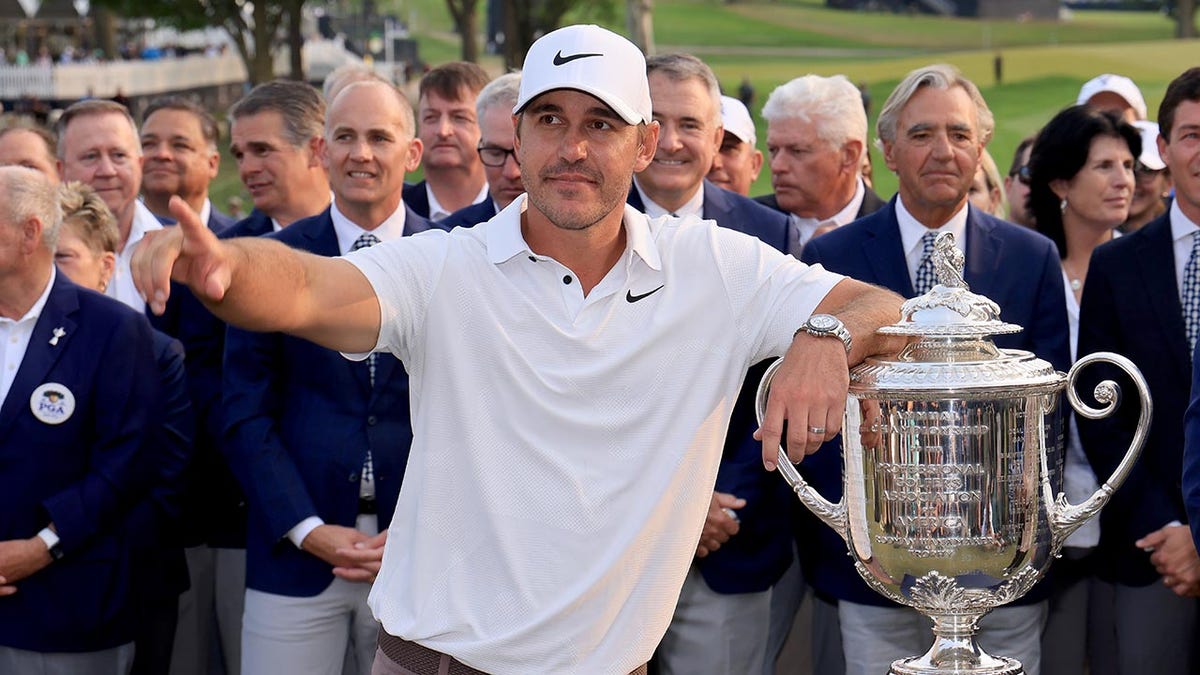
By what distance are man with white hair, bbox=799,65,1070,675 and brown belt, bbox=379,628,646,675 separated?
1494mm

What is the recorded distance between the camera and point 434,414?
→ 388 cm

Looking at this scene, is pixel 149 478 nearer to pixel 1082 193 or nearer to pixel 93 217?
pixel 93 217

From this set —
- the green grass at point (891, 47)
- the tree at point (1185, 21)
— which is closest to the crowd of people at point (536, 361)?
the green grass at point (891, 47)

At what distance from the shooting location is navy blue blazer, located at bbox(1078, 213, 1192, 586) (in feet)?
17.7

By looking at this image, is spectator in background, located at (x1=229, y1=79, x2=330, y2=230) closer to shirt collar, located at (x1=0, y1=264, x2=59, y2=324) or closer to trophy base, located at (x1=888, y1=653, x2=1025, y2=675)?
shirt collar, located at (x1=0, y1=264, x2=59, y2=324)

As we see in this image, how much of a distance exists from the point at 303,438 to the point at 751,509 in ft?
4.57

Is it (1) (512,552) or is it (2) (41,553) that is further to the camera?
(2) (41,553)

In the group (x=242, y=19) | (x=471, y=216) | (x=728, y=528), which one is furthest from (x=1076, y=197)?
(x=242, y=19)

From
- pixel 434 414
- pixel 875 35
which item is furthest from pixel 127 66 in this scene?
pixel 434 414

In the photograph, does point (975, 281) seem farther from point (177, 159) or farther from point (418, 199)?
point (177, 159)

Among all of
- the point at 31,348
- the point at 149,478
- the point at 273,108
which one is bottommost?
the point at 149,478

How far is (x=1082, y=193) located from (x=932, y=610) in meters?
3.34

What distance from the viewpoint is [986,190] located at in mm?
7602

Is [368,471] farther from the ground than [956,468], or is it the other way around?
[956,468]
